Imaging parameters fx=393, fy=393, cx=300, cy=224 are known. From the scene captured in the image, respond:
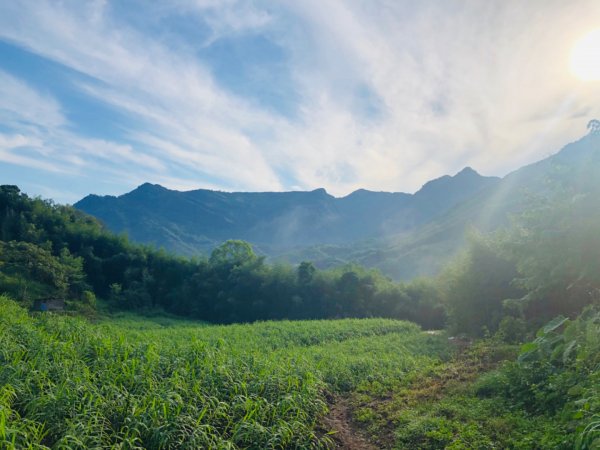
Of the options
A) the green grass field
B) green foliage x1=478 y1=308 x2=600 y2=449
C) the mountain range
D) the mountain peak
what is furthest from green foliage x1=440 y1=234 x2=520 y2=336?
the mountain peak

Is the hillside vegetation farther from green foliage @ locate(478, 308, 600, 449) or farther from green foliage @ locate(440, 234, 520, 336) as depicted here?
green foliage @ locate(440, 234, 520, 336)

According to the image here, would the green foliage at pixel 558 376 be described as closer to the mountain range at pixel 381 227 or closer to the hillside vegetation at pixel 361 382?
the hillside vegetation at pixel 361 382

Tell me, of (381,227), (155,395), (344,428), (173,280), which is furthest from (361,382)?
(381,227)

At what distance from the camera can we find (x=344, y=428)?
6.20 metres

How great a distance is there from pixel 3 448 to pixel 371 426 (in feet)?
15.7

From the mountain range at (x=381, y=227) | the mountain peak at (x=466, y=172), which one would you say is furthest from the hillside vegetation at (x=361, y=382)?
the mountain peak at (x=466, y=172)

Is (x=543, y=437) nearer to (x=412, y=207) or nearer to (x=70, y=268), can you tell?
(x=70, y=268)

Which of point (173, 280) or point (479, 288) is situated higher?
point (479, 288)

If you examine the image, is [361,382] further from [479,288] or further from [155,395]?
[479,288]

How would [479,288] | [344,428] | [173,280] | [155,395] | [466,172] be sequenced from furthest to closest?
[466,172]
[173,280]
[479,288]
[344,428]
[155,395]

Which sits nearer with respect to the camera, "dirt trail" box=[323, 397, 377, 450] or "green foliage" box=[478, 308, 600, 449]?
"green foliage" box=[478, 308, 600, 449]

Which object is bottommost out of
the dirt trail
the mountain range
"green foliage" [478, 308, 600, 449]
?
the dirt trail

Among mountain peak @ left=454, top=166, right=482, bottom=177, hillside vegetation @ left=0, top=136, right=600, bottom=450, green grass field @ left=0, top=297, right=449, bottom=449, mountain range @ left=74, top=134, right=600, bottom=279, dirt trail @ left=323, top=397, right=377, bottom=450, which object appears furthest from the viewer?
mountain peak @ left=454, top=166, right=482, bottom=177

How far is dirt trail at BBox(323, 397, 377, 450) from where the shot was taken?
559cm
